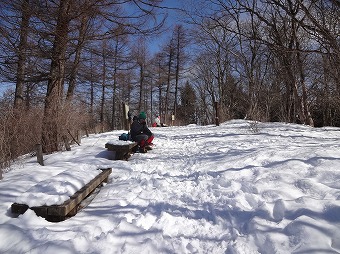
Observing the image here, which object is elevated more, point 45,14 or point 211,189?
point 45,14

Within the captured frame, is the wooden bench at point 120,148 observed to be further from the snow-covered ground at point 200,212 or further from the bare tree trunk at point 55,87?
the bare tree trunk at point 55,87

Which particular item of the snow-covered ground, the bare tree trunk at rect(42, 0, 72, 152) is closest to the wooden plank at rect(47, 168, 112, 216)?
the snow-covered ground

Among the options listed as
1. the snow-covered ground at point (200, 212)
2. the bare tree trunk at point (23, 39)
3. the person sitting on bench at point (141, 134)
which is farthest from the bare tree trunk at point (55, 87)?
the snow-covered ground at point (200, 212)

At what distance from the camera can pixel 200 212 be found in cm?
325

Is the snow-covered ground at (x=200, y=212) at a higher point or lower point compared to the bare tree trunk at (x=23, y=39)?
lower

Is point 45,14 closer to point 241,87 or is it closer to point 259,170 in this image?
point 259,170

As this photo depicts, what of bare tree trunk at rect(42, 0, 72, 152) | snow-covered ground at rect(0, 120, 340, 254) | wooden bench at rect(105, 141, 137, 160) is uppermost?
bare tree trunk at rect(42, 0, 72, 152)

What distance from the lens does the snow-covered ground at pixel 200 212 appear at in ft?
7.97

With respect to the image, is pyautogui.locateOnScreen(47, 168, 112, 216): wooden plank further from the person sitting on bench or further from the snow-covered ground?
the person sitting on bench

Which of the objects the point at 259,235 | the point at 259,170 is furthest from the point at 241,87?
the point at 259,235

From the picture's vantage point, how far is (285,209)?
9.59ft

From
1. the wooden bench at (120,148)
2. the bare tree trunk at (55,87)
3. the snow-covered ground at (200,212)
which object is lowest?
the snow-covered ground at (200,212)

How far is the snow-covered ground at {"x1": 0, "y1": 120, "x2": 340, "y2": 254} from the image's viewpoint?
7.97 ft

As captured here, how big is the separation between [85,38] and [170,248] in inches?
273
